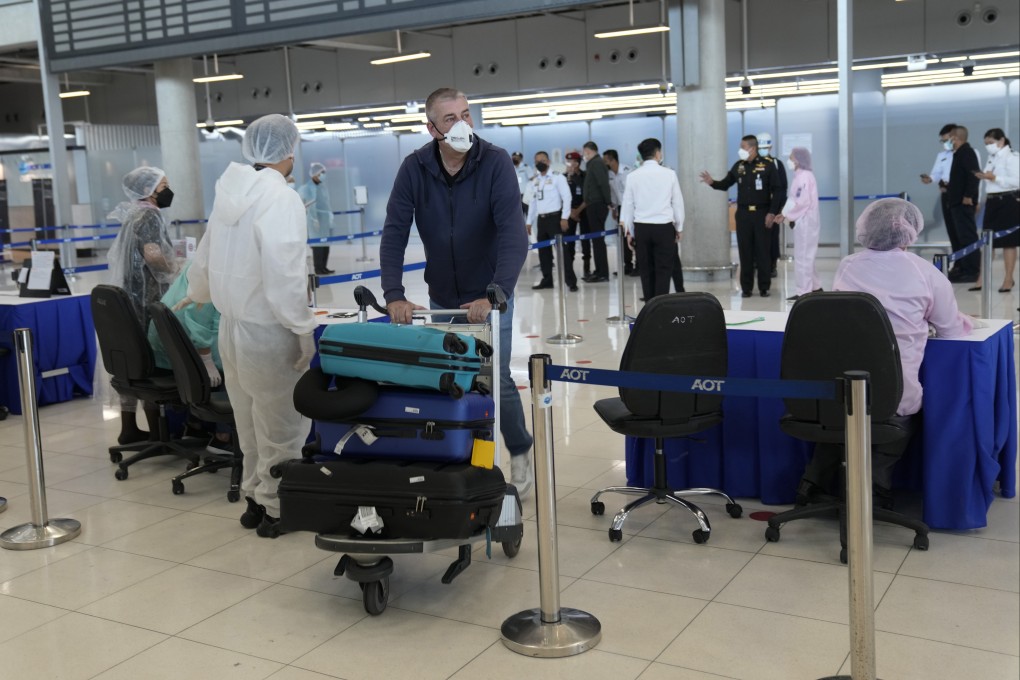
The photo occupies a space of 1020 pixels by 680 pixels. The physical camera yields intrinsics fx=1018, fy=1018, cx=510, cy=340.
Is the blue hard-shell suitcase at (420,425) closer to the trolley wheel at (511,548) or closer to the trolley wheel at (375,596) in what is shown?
the trolley wheel at (375,596)

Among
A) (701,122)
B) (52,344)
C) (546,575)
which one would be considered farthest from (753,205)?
(546,575)

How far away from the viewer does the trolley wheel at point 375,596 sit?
3290mm

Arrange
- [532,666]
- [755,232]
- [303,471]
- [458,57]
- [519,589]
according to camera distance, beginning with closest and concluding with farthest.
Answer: [532,666]
[303,471]
[519,589]
[755,232]
[458,57]

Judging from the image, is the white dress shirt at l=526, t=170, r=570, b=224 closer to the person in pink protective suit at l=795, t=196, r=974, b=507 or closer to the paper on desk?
the paper on desk

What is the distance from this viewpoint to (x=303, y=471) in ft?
10.6

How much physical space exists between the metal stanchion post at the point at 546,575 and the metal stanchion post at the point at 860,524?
2.56 ft

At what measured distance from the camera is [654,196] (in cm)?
913

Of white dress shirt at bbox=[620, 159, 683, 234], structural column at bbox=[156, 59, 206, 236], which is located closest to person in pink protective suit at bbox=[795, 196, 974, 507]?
white dress shirt at bbox=[620, 159, 683, 234]

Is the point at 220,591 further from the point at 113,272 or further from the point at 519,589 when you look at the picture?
the point at 113,272

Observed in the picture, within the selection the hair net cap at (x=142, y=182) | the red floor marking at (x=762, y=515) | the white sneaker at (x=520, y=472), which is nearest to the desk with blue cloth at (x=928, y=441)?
the red floor marking at (x=762, y=515)

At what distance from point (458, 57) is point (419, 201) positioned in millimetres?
13831

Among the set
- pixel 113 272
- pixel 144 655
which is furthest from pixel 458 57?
pixel 144 655

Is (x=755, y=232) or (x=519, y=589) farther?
(x=755, y=232)

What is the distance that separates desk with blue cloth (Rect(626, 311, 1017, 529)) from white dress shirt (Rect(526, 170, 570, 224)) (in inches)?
303
